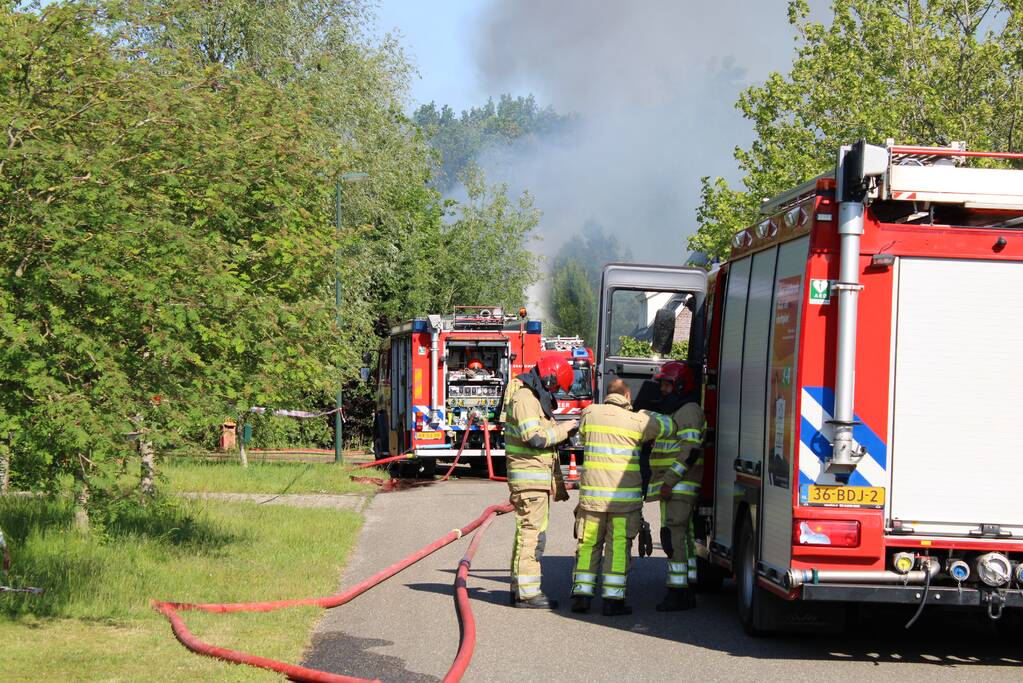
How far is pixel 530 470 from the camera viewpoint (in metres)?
10.7

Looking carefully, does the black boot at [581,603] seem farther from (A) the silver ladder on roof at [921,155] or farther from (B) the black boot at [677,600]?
(A) the silver ladder on roof at [921,155]

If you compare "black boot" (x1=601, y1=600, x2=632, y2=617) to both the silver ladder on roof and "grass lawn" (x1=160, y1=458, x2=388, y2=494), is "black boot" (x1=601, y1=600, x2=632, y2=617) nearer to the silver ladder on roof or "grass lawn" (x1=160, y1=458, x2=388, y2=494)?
the silver ladder on roof

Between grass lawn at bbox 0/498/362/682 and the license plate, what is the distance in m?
3.25

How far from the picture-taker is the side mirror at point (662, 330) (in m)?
12.4

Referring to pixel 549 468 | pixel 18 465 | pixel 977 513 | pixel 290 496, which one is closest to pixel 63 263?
pixel 18 465

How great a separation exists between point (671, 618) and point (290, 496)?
11.4 m

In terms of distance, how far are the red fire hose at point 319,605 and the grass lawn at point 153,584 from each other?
0.09m

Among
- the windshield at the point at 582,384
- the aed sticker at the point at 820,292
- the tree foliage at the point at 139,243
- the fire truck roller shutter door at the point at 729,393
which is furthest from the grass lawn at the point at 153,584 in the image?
the windshield at the point at 582,384

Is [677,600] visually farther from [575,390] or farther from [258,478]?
[575,390]

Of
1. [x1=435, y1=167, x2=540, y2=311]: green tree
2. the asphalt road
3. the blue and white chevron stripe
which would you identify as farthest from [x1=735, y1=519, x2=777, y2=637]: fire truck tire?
[x1=435, y1=167, x2=540, y2=311]: green tree

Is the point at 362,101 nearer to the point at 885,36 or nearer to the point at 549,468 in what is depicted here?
the point at 885,36

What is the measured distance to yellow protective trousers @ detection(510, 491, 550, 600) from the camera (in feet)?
34.9

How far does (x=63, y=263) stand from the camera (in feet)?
28.7

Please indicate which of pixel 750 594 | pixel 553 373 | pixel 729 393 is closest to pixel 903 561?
pixel 750 594
